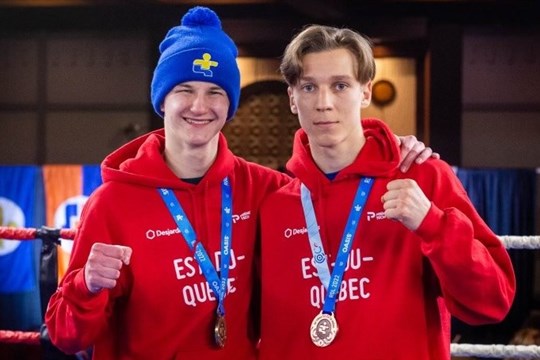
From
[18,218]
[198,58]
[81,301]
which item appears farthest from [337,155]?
[18,218]

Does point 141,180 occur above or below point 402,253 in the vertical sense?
above

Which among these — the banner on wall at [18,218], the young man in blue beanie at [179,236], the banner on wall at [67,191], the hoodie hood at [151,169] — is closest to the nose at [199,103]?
the young man in blue beanie at [179,236]

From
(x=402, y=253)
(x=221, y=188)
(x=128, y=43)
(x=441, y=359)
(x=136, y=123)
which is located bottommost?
(x=441, y=359)

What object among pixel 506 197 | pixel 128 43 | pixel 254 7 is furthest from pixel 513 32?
pixel 128 43

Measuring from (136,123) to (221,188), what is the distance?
236 inches

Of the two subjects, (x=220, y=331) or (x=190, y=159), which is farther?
(x=190, y=159)

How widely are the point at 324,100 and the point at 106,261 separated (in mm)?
612

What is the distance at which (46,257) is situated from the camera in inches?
119

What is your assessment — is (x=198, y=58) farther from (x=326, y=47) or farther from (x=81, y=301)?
(x=81, y=301)

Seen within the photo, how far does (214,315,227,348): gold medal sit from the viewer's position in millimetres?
1963

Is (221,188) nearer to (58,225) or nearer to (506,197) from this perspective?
(58,225)

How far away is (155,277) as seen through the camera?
199 cm

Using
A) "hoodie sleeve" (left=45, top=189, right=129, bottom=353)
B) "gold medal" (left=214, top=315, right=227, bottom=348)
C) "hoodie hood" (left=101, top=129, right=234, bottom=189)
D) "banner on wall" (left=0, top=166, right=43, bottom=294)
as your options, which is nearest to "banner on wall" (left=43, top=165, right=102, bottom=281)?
"banner on wall" (left=0, top=166, right=43, bottom=294)

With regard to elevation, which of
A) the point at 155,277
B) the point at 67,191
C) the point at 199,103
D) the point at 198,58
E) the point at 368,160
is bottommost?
the point at 155,277
